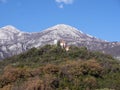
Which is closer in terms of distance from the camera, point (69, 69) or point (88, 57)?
point (69, 69)

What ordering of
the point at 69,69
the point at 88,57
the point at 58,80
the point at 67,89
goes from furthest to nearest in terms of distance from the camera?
1. the point at 88,57
2. the point at 69,69
3. the point at 58,80
4. the point at 67,89

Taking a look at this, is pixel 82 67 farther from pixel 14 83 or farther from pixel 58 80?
pixel 14 83

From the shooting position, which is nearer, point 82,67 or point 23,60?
point 82,67

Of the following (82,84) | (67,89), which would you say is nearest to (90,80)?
(82,84)

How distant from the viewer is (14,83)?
4494cm

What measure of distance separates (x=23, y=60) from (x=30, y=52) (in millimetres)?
2507

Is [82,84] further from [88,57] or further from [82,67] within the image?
[88,57]

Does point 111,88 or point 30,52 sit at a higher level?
point 30,52

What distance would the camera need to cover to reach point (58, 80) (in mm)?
44375

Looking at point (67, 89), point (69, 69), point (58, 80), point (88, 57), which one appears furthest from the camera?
point (88, 57)

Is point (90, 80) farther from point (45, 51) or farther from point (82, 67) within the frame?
point (45, 51)

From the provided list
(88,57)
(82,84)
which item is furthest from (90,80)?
(88,57)

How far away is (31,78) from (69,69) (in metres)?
4.86

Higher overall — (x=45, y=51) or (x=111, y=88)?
(x=45, y=51)
